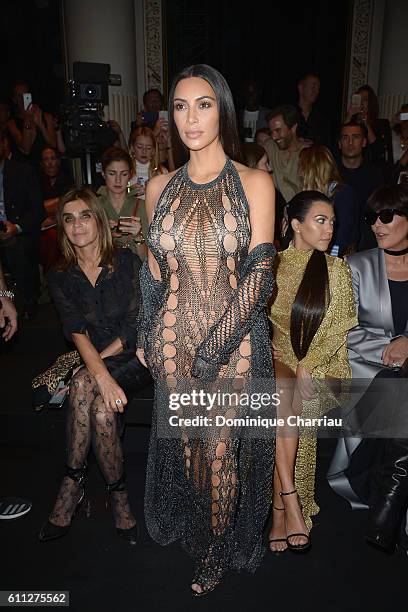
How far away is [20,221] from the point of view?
466 centimetres

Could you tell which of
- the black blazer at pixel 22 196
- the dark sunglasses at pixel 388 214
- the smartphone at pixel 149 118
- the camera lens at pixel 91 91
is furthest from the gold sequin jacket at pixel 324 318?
the smartphone at pixel 149 118

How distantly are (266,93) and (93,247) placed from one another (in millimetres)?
6533

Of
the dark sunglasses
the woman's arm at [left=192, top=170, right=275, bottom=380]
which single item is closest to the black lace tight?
the woman's arm at [left=192, top=170, right=275, bottom=380]

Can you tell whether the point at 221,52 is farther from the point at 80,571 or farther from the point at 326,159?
the point at 80,571

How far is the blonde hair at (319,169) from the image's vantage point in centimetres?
370

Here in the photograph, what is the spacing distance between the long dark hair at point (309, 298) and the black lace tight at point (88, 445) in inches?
36.1

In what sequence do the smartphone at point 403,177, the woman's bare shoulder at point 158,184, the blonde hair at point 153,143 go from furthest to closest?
the blonde hair at point 153,143
the smartphone at point 403,177
the woman's bare shoulder at point 158,184

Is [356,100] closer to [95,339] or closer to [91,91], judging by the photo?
[91,91]

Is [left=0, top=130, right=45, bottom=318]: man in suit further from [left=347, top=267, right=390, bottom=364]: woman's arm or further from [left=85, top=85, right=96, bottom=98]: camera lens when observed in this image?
[left=347, top=267, right=390, bottom=364]: woman's arm

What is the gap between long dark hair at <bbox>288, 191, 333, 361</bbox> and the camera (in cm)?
259

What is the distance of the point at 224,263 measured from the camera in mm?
2016

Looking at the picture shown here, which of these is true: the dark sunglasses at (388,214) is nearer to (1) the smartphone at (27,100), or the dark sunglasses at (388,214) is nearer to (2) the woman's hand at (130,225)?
(2) the woman's hand at (130,225)

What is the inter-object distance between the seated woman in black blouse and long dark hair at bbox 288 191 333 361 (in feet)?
2.56

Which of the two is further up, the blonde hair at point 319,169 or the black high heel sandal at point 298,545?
the blonde hair at point 319,169
